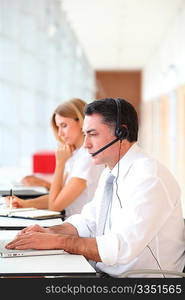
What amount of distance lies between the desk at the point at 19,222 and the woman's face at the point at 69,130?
40.3 inches

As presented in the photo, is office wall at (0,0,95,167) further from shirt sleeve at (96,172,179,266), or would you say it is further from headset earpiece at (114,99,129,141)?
shirt sleeve at (96,172,179,266)

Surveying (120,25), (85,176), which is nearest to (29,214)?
Answer: (85,176)

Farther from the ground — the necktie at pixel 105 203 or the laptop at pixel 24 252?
the necktie at pixel 105 203

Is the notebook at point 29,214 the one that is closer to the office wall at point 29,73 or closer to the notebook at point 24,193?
the notebook at point 24,193

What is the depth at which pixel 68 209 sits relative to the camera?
410cm

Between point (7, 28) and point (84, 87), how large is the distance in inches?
492

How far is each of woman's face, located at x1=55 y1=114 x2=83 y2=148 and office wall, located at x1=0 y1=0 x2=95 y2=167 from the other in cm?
620

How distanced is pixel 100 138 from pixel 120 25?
14.9m

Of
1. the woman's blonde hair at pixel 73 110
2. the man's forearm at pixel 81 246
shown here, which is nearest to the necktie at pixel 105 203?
the man's forearm at pixel 81 246

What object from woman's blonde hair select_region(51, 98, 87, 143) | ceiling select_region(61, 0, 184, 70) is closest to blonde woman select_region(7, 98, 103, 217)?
woman's blonde hair select_region(51, 98, 87, 143)

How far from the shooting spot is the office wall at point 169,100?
15.9m

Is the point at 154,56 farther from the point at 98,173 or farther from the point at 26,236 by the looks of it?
the point at 26,236

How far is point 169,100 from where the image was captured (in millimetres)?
18859

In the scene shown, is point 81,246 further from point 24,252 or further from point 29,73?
point 29,73
